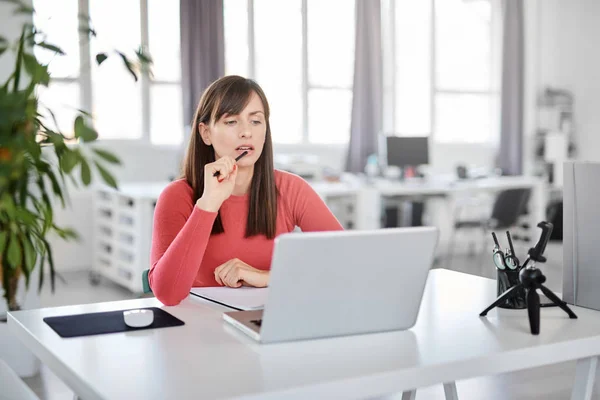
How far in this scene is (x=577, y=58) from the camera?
802 cm

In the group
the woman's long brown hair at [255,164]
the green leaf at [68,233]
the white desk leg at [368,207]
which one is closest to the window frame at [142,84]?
the white desk leg at [368,207]

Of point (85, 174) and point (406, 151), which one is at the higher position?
point (85, 174)

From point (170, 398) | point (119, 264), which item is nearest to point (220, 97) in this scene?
point (170, 398)

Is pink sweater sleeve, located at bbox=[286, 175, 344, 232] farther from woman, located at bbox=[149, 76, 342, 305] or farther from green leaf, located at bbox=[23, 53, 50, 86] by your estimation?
green leaf, located at bbox=[23, 53, 50, 86]

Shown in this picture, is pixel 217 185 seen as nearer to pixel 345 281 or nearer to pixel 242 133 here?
pixel 242 133

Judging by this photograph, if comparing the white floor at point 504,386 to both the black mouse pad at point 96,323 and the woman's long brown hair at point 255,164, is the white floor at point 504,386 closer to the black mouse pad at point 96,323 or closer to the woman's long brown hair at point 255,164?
the woman's long brown hair at point 255,164

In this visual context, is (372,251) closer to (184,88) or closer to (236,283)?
(236,283)

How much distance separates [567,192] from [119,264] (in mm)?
4136

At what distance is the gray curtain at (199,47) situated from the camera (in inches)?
242

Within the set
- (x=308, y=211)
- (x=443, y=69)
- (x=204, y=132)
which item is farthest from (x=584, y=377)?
(x=443, y=69)

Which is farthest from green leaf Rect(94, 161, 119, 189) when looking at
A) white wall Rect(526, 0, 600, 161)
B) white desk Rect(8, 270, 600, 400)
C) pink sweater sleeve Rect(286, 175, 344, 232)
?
white wall Rect(526, 0, 600, 161)

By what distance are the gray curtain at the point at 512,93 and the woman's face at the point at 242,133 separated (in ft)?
20.4

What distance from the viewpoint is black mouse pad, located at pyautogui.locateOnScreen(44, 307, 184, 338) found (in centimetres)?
131

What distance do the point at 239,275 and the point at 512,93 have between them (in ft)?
21.8
